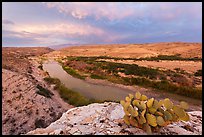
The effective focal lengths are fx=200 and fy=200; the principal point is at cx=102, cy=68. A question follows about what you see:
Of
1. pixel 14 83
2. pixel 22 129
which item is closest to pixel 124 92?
pixel 14 83

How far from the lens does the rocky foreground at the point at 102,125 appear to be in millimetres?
4907

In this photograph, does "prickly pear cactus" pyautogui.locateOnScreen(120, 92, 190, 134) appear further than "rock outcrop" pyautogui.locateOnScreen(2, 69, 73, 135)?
No

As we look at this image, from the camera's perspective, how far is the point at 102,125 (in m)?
5.33

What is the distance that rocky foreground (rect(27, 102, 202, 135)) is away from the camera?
193 inches

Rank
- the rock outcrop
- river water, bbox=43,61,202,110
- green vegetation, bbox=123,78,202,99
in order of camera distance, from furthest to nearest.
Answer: green vegetation, bbox=123,78,202,99 < river water, bbox=43,61,202,110 < the rock outcrop

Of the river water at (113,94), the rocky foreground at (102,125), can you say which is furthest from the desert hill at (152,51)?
the rocky foreground at (102,125)

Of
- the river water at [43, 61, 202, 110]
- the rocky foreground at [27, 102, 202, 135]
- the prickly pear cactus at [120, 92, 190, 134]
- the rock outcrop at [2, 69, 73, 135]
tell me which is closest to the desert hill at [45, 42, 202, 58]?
the river water at [43, 61, 202, 110]

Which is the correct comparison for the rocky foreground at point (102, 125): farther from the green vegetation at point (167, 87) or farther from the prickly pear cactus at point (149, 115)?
the green vegetation at point (167, 87)

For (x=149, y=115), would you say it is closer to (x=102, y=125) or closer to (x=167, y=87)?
(x=102, y=125)

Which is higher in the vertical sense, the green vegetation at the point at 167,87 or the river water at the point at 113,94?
the green vegetation at the point at 167,87

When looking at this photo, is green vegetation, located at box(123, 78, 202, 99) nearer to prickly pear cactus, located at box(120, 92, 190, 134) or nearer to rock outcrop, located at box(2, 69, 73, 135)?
rock outcrop, located at box(2, 69, 73, 135)

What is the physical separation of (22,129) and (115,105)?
6.01 metres

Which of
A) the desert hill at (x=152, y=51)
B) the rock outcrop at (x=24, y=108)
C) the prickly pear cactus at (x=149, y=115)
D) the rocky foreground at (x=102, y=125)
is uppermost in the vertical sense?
the prickly pear cactus at (x=149, y=115)

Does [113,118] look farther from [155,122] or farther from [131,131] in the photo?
[155,122]
